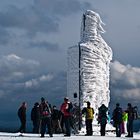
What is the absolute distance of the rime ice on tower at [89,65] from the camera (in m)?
37.5

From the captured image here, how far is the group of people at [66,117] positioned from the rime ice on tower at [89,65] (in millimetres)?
6775

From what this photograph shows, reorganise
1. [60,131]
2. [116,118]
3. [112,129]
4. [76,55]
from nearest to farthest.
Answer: [116,118] → [60,131] → [112,129] → [76,55]

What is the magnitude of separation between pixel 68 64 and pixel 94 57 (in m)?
2.03

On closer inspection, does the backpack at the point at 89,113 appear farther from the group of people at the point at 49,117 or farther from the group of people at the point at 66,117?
the group of people at the point at 49,117

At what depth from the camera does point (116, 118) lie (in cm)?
2764

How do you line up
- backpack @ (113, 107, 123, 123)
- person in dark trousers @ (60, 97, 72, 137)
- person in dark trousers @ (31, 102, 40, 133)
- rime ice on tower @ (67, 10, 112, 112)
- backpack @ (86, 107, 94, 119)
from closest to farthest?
person in dark trousers @ (60, 97, 72, 137) < backpack @ (113, 107, 123, 123) < backpack @ (86, 107, 94, 119) < person in dark trousers @ (31, 102, 40, 133) < rime ice on tower @ (67, 10, 112, 112)

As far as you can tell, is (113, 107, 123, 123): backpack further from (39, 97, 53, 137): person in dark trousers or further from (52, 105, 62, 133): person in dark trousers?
(39, 97, 53, 137): person in dark trousers

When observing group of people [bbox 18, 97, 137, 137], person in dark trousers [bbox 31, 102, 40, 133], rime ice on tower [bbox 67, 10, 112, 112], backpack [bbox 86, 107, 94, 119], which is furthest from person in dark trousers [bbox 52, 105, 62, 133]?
rime ice on tower [bbox 67, 10, 112, 112]

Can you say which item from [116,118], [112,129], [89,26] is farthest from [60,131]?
[89,26]

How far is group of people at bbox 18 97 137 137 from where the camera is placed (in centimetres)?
2575

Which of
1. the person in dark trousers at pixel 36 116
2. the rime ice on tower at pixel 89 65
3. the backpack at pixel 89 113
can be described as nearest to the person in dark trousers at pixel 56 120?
the person in dark trousers at pixel 36 116

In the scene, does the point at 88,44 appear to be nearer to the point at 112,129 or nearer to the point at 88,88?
the point at 88,88

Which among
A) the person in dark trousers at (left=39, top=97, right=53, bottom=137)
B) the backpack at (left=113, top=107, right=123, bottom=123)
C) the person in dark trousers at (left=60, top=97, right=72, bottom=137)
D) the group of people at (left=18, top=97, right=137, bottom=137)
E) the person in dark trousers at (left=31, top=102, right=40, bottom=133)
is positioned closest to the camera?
the person in dark trousers at (left=39, top=97, right=53, bottom=137)

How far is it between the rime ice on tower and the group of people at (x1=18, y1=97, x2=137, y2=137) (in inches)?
267
